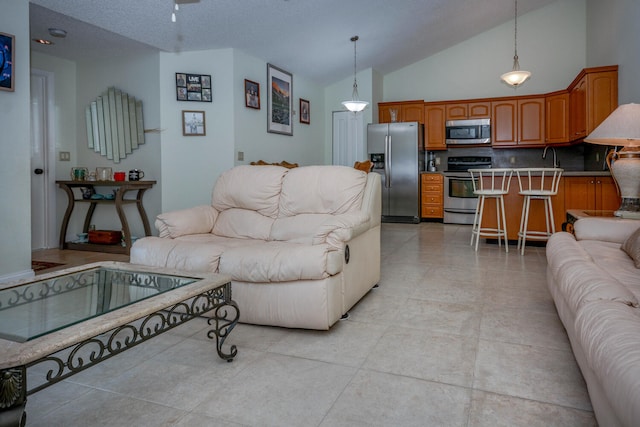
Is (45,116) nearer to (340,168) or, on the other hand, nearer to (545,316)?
(340,168)

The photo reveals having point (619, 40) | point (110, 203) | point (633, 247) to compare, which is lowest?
point (633, 247)

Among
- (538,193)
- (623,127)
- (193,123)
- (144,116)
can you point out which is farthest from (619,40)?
(144,116)

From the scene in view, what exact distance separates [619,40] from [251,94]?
4.55m

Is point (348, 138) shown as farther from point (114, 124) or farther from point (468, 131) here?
point (114, 124)

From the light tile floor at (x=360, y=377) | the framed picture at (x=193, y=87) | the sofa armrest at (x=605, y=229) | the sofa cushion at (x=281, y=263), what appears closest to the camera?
the light tile floor at (x=360, y=377)

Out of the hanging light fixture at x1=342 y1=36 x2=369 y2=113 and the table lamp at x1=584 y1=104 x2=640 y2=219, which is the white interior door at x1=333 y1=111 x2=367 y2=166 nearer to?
the hanging light fixture at x1=342 y1=36 x2=369 y2=113

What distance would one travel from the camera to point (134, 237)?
202 inches

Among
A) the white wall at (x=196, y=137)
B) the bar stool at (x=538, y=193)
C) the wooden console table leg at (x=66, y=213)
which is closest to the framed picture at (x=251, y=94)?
the white wall at (x=196, y=137)

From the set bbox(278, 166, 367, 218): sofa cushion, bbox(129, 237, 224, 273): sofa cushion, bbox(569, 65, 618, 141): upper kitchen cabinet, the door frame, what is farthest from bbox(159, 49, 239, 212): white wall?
bbox(569, 65, 618, 141): upper kitchen cabinet

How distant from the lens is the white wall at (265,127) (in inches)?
202

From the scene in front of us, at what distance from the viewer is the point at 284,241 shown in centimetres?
283

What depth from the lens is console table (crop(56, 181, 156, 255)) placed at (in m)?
4.76

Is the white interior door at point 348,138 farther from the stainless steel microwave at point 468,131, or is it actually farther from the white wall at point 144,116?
the white wall at point 144,116

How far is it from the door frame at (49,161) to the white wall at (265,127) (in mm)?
2378
